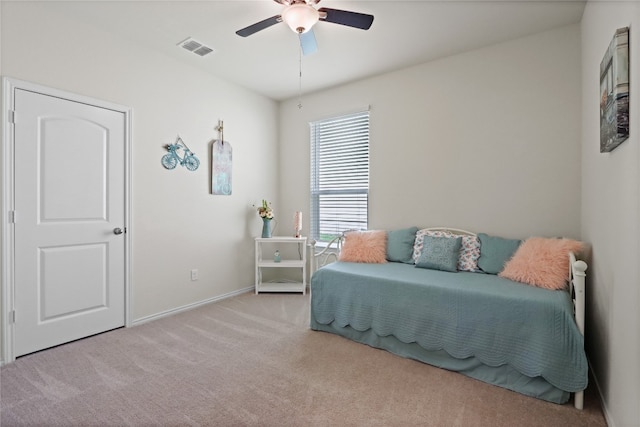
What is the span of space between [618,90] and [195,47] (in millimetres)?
3285

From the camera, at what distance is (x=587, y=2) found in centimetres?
229

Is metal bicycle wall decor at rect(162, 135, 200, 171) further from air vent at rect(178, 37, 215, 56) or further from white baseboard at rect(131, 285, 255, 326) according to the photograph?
white baseboard at rect(131, 285, 255, 326)

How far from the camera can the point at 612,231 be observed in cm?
169

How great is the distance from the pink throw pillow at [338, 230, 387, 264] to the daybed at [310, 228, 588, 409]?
12 centimetres

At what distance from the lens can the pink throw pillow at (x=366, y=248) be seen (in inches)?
125

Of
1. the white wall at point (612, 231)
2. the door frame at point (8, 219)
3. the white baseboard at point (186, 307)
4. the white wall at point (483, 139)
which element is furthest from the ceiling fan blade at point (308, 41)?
the white baseboard at point (186, 307)

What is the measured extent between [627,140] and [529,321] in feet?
3.71

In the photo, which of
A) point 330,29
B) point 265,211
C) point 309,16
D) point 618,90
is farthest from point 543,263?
point 265,211

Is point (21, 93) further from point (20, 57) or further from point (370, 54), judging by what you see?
point (370, 54)

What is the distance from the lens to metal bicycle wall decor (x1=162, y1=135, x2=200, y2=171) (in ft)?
10.6

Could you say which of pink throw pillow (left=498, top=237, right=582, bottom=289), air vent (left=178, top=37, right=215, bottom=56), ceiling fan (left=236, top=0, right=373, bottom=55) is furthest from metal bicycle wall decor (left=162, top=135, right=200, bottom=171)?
pink throw pillow (left=498, top=237, right=582, bottom=289)

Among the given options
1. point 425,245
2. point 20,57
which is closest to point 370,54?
point 425,245

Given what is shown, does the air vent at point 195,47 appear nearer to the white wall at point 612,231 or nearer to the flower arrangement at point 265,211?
the flower arrangement at point 265,211

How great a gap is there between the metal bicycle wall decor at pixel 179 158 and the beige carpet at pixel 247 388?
173 centimetres
